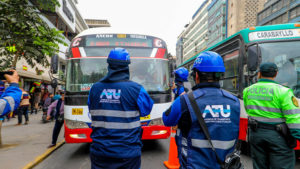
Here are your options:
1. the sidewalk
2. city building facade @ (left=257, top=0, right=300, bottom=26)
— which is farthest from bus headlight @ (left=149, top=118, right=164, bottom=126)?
city building facade @ (left=257, top=0, right=300, bottom=26)

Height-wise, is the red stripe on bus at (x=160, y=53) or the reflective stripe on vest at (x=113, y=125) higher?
the red stripe on bus at (x=160, y=53)

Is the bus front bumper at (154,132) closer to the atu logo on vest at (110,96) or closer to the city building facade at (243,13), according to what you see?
the atu logo on vest at (110,96)

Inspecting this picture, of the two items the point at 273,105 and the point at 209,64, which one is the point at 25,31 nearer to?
the point at 209,64

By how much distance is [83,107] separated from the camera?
488 centimetres

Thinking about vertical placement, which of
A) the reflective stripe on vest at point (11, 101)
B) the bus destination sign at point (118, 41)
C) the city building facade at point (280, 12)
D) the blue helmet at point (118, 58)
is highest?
the city building facade at point (280, 12)

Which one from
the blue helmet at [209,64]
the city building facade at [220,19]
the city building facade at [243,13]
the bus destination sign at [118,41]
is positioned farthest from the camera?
the city building facade at [220,19]

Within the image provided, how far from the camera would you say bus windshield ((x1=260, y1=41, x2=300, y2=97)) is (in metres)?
4.86

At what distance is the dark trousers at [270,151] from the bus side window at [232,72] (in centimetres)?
293

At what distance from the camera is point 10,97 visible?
2.19 metres

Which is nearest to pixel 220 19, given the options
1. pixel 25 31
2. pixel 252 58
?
pixel 25 31

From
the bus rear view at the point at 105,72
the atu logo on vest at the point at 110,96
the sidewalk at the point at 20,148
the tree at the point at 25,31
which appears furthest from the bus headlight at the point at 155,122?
the tree at the point at 25,31

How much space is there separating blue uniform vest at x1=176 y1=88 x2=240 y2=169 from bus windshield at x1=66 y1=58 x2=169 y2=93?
340 cm

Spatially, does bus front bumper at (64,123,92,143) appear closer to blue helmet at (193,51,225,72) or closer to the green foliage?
blue helmet at (193,51,225,72)

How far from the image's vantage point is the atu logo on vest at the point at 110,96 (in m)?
2.31
